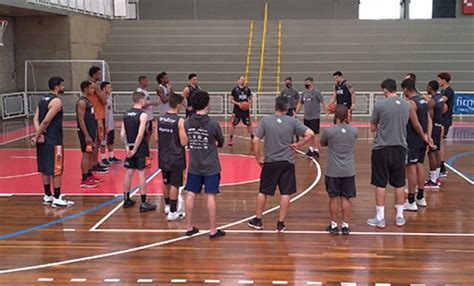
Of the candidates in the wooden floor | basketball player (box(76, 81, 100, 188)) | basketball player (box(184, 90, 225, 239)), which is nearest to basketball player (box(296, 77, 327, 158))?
the wooden floor

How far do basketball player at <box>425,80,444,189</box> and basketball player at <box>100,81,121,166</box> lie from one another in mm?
6107

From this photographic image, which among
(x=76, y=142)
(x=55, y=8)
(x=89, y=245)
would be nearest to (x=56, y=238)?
(x=89, y=245)

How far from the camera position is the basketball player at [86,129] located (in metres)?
9.52

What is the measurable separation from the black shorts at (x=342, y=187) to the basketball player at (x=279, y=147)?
0.49 meters

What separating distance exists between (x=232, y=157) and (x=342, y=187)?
231 inches

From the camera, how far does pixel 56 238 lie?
24.1 feet

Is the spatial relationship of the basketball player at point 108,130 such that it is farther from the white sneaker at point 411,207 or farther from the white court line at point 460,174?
the white court line at point 460,174

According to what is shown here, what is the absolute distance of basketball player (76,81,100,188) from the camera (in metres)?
9.52

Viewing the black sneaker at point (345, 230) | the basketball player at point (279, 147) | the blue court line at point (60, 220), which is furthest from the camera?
the blue court line at point (60, 220)

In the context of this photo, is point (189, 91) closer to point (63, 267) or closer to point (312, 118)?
point (312, 118)

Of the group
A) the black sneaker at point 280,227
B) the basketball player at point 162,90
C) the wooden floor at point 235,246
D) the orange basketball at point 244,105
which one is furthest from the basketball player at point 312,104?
the black sneaker at point 280,227

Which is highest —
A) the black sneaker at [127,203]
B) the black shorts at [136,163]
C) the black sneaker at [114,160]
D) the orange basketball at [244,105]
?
the orange basketball at [244,105]

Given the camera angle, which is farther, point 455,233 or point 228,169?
point 228,169

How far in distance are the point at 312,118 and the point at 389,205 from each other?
13.8 feet
